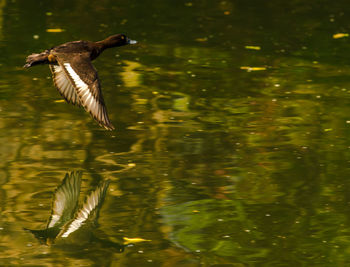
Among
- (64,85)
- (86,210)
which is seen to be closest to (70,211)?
(86,210)

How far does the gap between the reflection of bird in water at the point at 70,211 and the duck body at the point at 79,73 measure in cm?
57

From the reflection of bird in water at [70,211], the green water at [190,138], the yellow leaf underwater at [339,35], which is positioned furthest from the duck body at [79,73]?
the yellow leaf underwater at [339,35]

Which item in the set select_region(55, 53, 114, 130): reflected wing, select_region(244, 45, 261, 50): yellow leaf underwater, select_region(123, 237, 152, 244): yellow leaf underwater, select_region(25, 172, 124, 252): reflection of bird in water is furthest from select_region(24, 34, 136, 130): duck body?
select_region(244, 45, 261, 50): yellow leaf underwater

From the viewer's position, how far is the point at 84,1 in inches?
615

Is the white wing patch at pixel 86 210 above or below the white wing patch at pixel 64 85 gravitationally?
below

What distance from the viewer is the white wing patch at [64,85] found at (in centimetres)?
970

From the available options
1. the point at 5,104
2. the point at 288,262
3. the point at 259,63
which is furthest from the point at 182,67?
the point at 288,262

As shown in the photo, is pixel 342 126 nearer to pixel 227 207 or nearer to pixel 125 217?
pixel 227 207

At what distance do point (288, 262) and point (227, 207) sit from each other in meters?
1.20

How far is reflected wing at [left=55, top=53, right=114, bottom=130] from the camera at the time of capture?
8.52m

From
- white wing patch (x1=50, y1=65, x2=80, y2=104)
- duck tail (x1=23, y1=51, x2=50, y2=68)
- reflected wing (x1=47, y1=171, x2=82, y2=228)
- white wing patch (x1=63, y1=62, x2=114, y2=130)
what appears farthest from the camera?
white wing patch (x1=50, y1=65, x2=80, y2=104)

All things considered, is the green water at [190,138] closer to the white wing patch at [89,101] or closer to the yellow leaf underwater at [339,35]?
the yellow leaf underwater at [339,35]

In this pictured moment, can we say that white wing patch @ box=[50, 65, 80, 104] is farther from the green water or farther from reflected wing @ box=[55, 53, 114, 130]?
reflected wing @ box=[55, 53, 114, 130]

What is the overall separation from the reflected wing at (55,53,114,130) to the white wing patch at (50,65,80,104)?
2.11ft
